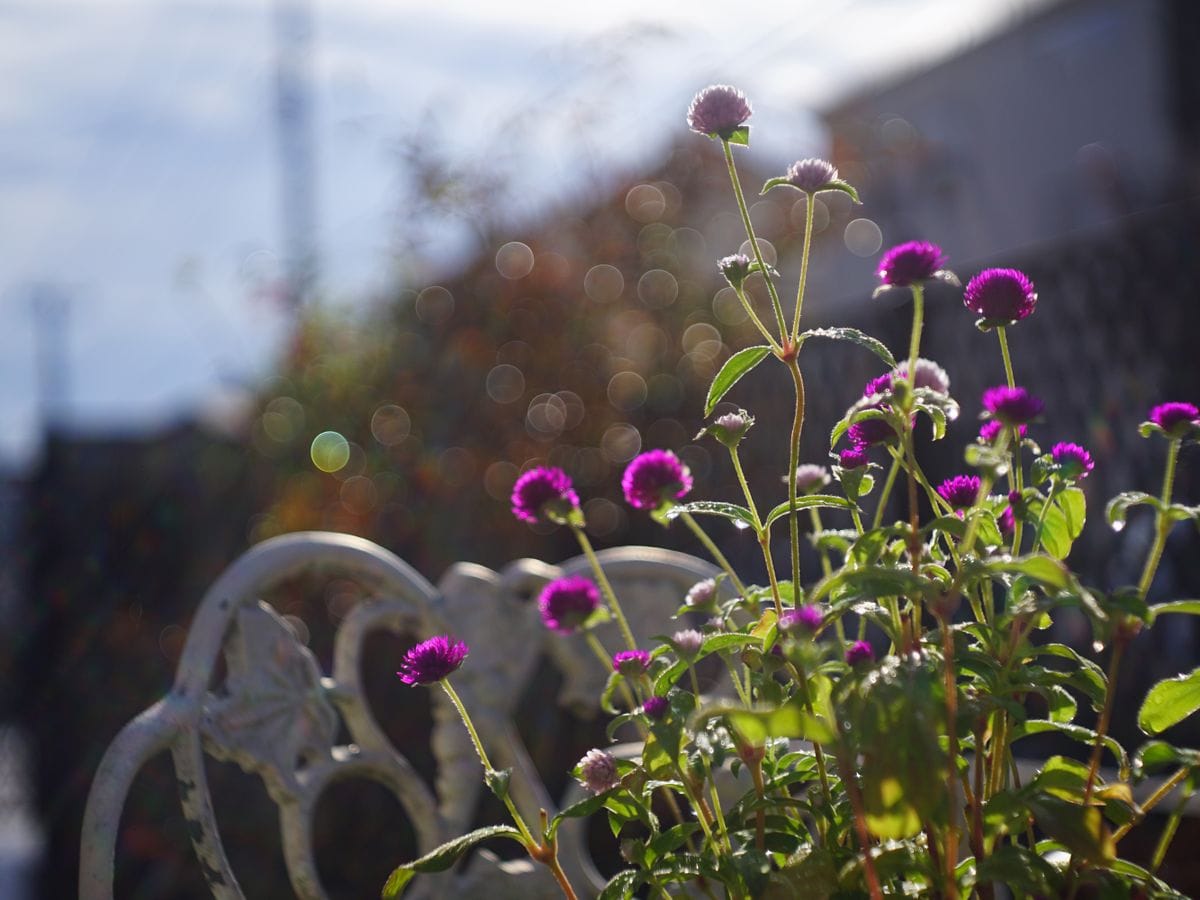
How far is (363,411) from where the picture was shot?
380 cm

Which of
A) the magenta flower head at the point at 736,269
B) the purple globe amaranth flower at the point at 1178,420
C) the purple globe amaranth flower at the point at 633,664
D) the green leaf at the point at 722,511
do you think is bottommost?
the purple globe amaranth flower at the point at 633,664

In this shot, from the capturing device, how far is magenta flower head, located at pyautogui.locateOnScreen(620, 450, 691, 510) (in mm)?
1178

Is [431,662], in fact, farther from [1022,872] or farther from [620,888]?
[1022,872]

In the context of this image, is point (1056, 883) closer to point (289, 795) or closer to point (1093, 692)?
point (1093, 692)

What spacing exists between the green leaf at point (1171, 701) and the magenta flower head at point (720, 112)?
0.67m

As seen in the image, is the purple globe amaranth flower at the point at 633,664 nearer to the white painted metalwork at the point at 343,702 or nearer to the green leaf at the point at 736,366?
the green leaf at the point at 736,366

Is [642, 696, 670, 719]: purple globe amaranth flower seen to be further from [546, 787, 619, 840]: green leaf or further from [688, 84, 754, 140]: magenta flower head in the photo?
[688, 84, 754, 140]: magenta flower head

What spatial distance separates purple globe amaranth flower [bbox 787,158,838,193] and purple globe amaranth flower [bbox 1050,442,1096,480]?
339mm

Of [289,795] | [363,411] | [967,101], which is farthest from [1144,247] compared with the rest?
[967,101]

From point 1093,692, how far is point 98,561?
360 cm

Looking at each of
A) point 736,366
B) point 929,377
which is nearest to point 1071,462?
point 929,377

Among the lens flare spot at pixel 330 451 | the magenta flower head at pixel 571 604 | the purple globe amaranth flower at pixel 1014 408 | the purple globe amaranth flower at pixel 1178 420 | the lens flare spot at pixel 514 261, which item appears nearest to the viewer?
the purple globe amaranth flower at pixel 1014 408

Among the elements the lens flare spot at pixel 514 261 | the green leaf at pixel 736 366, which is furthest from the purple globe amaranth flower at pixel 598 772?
the lens flare spot at pixel 514 261

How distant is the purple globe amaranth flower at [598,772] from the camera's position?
1.11 meters
